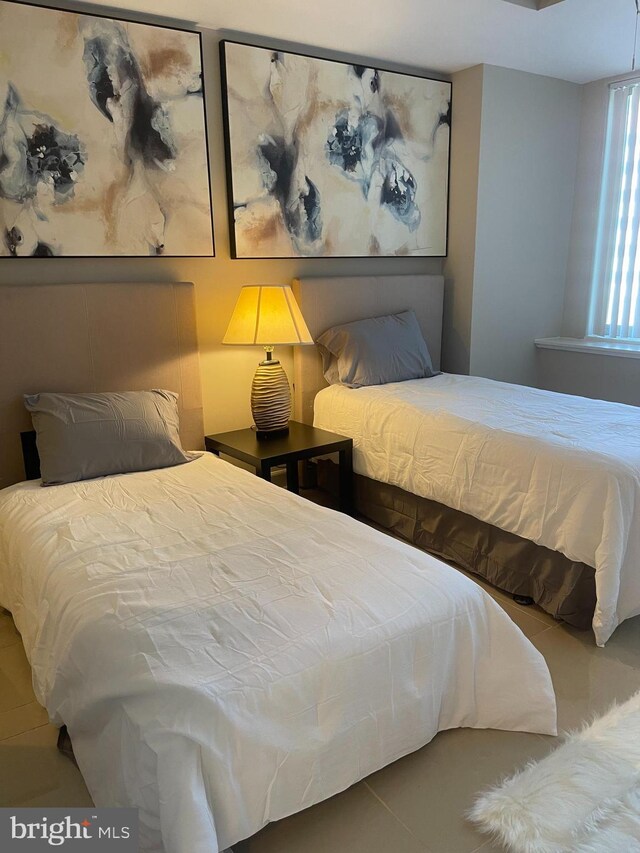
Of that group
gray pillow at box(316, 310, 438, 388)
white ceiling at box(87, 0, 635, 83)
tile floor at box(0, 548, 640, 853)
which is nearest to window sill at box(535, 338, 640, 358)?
gray pillow at box(316, 310, 438, 388)

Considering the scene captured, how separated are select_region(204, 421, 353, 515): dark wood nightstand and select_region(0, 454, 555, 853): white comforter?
0.72 m

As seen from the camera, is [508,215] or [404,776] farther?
[508,215]

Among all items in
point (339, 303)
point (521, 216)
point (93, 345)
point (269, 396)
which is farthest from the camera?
point (521, 216)

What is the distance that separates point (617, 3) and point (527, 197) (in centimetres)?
128

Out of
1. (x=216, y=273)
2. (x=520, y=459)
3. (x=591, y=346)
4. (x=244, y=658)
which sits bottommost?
(x=244, y=658)

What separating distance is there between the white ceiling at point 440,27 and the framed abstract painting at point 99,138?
184mm

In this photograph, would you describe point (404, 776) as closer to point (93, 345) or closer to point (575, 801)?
point (575, 801)

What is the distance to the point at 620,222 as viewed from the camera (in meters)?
3.93

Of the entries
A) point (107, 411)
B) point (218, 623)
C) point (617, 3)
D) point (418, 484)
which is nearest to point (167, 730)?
point (218, 623)

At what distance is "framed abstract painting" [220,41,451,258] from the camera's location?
306cm

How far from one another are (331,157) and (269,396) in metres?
1.39

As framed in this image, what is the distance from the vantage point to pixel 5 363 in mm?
2559

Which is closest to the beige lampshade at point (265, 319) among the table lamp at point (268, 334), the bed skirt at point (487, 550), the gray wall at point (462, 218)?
the table lamp at point (268, 334)

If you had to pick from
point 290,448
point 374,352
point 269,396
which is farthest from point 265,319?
point 374,352
